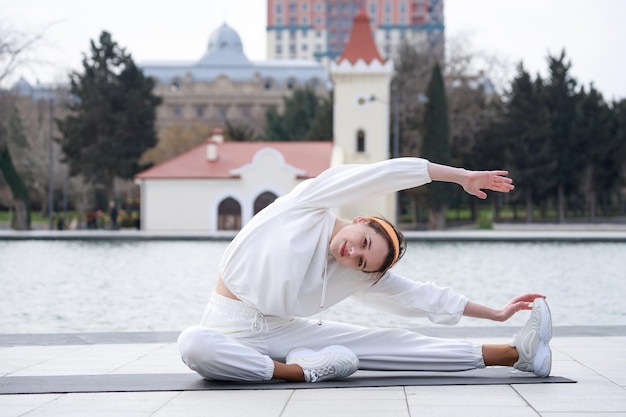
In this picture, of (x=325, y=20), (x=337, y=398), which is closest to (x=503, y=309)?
(x=337, y=398)

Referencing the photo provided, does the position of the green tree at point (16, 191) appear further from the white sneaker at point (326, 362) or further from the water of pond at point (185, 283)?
the white sneaker at point (326, 362)

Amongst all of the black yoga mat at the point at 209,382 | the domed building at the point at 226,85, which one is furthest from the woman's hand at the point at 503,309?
the domed building at the point at 226,85

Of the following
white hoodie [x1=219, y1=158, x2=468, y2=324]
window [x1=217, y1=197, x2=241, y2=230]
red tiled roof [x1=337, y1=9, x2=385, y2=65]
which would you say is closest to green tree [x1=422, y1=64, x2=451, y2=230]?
red tiled roof [x1=337, y1=9, x2=385, y2=65]

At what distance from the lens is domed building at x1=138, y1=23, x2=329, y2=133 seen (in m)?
108

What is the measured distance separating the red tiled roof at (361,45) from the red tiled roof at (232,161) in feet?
14.9

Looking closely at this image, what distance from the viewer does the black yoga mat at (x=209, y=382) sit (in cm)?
→ 535

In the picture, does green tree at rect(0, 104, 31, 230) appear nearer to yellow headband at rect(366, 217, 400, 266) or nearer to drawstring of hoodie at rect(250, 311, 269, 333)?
drawstring of hoodie at rect(250, 311, 269, 333)

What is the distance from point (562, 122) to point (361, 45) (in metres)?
12.1

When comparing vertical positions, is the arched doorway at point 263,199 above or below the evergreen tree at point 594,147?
below

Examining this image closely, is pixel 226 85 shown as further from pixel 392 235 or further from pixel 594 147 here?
pixel 392 235

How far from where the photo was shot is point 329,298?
566 centimetres

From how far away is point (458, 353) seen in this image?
18.9 ft

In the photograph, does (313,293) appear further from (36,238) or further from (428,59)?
(428,59)

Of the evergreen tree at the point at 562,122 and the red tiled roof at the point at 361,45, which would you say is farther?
the evergreen tree at the point at 562,122
